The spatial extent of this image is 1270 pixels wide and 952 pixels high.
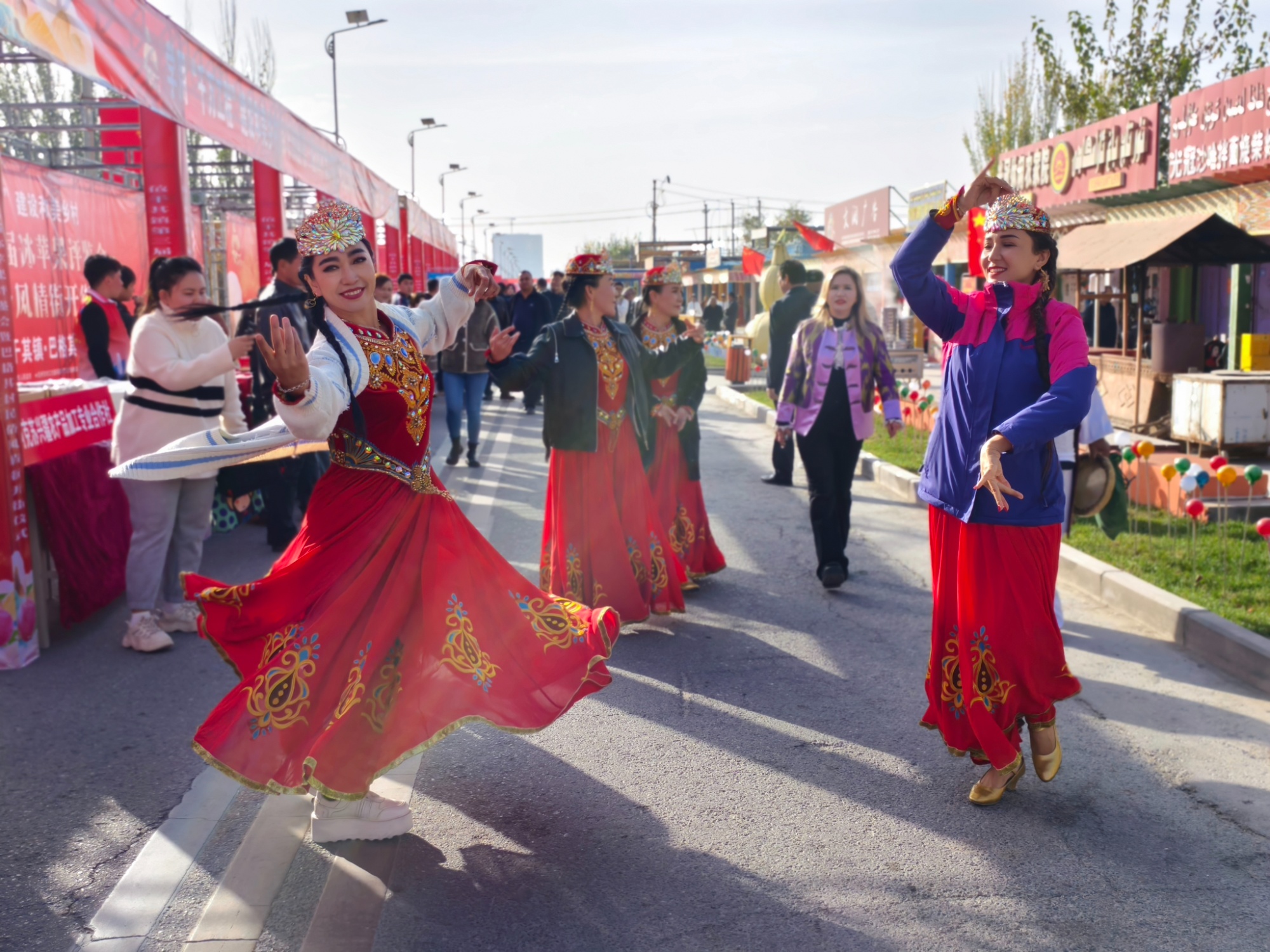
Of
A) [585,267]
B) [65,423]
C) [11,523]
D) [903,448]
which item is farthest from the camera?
[903,448]

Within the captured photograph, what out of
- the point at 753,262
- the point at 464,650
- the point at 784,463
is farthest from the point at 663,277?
the point at 753,262

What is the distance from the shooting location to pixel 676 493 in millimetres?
6980

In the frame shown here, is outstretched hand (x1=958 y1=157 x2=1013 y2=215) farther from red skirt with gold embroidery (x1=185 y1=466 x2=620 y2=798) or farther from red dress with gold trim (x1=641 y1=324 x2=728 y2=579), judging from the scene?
red dress with gold trim (x1=641 y1=324 x2=728 y2=579)

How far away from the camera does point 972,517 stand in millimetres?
3920

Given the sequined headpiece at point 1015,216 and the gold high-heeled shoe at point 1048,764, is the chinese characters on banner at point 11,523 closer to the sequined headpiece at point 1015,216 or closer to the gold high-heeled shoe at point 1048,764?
the sequined headpiece at point 1015,216

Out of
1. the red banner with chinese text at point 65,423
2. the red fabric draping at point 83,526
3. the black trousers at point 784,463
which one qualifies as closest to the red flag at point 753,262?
the black trousers at point 784,463

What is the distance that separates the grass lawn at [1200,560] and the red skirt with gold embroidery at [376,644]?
3823 mm

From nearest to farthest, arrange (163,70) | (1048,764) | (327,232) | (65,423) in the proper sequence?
(327,232) → (1048,764) → (65,423) → (163,70)

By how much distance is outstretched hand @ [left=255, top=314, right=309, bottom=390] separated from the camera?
3.04 meters

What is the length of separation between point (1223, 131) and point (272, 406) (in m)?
12.1

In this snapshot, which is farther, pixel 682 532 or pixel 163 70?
pixel 163 70

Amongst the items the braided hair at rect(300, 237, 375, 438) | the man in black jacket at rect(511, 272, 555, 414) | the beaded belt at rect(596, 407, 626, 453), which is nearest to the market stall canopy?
the man in black jacket at rect(511, 272, 555, 414)

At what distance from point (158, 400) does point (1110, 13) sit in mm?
22909

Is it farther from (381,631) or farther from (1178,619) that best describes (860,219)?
(381,631)
